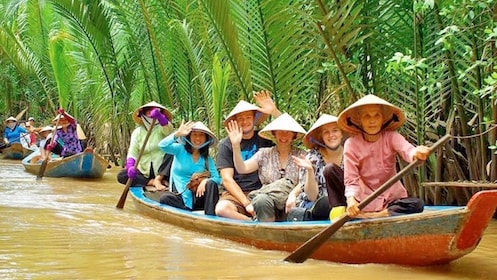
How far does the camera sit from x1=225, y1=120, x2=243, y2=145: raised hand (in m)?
4.84

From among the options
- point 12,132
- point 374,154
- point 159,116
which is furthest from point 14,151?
point 374,154

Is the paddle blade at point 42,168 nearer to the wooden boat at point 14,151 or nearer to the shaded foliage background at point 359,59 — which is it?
the shaded foliage background at point 359,59

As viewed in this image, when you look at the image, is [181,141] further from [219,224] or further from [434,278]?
[434,278]

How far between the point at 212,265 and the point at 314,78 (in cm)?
300

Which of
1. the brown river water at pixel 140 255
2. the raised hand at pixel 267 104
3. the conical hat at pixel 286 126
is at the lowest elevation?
the brown river water at pixel 140 255

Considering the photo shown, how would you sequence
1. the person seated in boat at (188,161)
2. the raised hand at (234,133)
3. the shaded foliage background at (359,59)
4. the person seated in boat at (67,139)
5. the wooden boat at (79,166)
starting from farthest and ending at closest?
the person seated in boat at (67,139) → the wooden boat at (79,166) → the person seated in boat at (188,161) → the shaded foliage background at (359,59) → the raised hand at (234,133)

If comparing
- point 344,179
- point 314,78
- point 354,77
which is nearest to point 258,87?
point 314,78

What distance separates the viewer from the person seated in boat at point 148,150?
692cm

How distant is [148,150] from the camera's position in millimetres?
7125

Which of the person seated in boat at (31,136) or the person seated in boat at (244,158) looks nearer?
the person seated in boat at (244,158)

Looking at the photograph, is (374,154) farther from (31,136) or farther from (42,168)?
(31,136)

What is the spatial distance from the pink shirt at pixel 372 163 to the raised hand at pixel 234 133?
1.12 meters

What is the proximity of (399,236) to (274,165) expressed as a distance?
159 centimetres

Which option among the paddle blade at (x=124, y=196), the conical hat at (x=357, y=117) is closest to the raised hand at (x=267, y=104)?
the conical hat at (x=357, y=117)
